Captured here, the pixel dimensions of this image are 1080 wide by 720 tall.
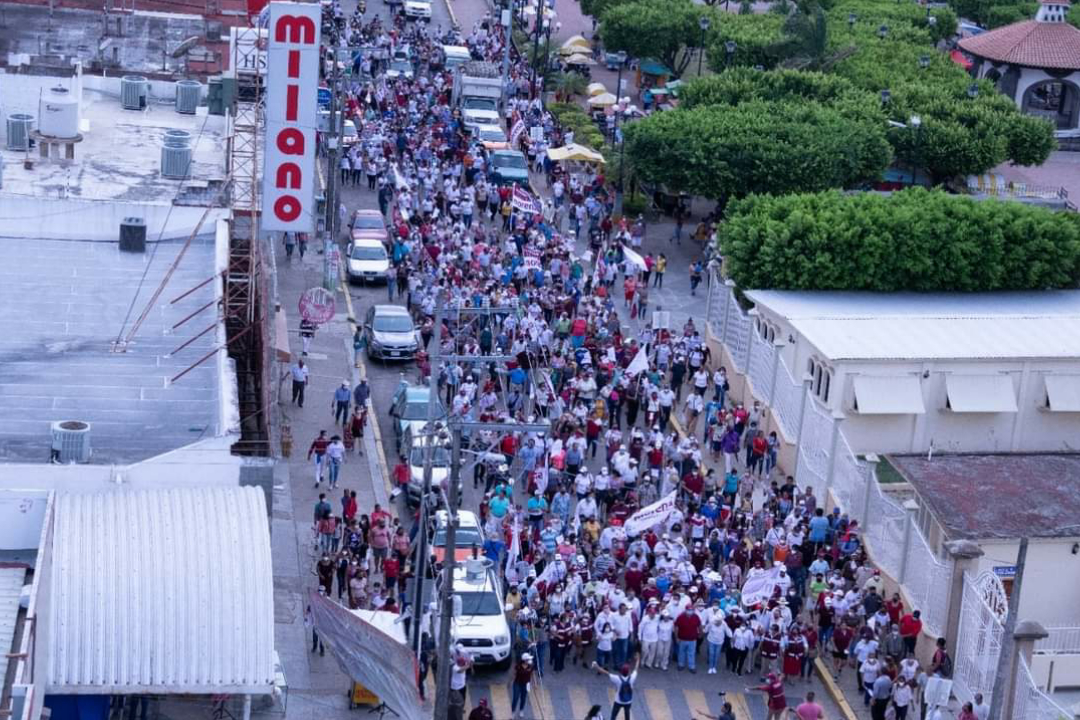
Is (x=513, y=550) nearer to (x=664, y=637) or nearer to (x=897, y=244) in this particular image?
(x=664, y=637)

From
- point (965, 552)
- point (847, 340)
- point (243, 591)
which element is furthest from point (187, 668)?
point (847, 340)

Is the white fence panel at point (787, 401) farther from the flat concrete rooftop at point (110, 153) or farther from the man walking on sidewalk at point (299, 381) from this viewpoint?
the flat concrete rooftop at point (110, 153)

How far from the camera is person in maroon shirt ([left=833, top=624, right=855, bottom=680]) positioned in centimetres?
3844

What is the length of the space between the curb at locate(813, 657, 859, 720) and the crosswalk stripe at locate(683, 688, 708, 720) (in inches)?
94.5

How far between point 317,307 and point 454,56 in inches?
1546

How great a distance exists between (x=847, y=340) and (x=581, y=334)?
7119 millimetres

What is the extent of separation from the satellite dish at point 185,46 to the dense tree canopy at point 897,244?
667 inches

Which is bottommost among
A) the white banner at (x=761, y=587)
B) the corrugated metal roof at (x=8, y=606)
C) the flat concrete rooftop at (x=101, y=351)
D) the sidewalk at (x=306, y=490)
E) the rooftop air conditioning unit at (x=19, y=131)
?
the sidewalk at (x=306, y=490)

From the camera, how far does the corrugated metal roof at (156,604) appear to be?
31250 millimetres

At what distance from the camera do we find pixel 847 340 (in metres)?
49.5

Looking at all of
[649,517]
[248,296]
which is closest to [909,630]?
[649,517]

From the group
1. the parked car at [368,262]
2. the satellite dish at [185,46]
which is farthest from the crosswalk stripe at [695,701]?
the satellite dish at [185,46]

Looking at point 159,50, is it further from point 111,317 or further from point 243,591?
point 243,591

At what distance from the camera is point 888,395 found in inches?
1900
